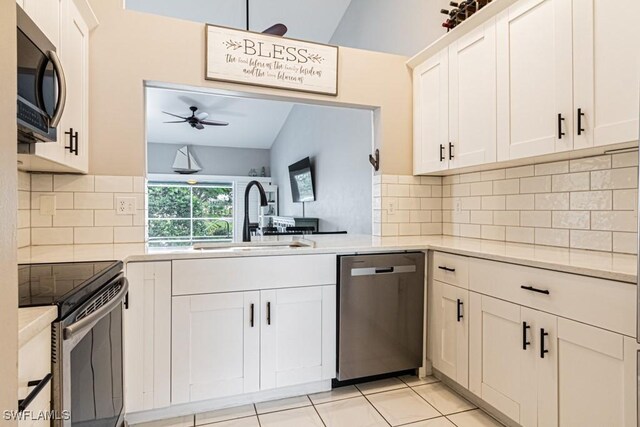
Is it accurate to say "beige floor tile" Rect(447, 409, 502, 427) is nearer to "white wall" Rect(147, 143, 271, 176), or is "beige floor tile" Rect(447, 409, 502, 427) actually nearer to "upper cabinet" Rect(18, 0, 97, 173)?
"upper cabinet" Rect(18, 0, 97, 173)

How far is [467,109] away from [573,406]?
167cm

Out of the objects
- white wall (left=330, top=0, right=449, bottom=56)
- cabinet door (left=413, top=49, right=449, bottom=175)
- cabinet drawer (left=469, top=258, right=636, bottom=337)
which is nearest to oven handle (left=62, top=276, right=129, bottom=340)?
cabinet drawer (left=469, top=258, right=636, bottom=337)

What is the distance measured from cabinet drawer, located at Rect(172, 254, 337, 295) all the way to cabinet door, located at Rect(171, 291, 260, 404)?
0.16 feet

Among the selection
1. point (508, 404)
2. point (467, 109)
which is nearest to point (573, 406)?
point (508, 404)

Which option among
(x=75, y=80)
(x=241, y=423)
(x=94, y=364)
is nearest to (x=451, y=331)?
(x=241, y=423)

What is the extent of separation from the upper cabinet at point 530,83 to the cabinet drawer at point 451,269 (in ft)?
2.02

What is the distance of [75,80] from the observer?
1.87 m

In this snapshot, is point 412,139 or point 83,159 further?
point 412,139

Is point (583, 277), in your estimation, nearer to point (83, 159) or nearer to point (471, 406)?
point (471, 406)

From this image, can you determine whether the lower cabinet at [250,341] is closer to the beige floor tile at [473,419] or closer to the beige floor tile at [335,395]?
the beige floor tile at [335,395]

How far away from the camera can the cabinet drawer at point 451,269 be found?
2.03m

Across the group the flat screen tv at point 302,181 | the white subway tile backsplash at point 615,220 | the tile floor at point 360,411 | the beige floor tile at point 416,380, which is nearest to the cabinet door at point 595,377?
the tile floor at point 360,411

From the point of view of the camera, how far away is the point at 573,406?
143cm

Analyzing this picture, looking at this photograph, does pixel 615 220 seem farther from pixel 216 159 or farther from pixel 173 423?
pixel 216 159
